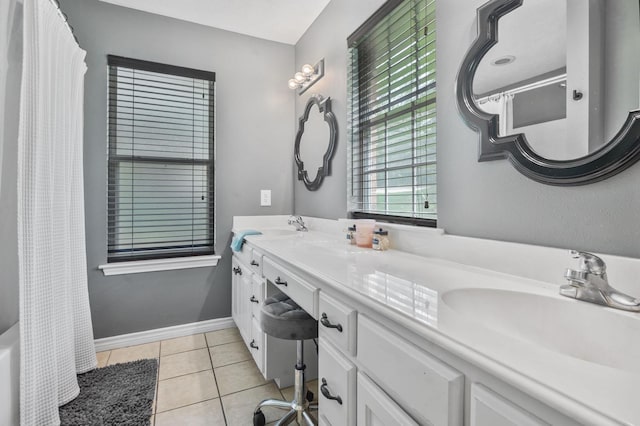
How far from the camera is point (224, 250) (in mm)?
2531

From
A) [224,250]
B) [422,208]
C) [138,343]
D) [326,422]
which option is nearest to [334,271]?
[326,422]

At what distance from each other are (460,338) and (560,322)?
0.41 meters

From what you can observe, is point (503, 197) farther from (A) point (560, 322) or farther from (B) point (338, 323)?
(B) point (338, 323)

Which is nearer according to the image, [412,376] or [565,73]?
[412,376]

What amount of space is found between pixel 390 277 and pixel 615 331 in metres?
0.51

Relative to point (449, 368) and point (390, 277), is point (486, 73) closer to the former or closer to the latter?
point (390, 277)

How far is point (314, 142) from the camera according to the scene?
2.38 meters

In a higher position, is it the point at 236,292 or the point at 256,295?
the point at 256,295

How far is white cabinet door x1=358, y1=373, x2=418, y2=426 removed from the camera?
659 millimetres

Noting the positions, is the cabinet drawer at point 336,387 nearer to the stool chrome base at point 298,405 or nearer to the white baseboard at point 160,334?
the stool chrome base at point 298,405

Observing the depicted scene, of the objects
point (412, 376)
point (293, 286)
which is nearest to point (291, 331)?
point (293, 286)

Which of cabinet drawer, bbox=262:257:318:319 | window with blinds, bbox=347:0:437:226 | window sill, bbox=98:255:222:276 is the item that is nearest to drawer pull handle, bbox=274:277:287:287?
cabinet drawer, bbox=262:257:318:319

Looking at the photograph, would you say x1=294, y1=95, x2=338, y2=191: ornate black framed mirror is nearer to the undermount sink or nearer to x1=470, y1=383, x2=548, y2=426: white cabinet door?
the undermount sink

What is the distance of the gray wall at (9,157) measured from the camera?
132cm
